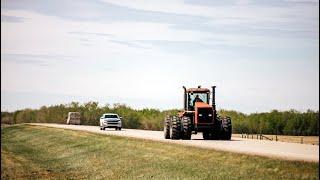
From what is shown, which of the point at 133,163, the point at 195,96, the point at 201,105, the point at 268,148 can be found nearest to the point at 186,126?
the point at 201,105

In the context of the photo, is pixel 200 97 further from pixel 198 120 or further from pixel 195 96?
pixel 198 120

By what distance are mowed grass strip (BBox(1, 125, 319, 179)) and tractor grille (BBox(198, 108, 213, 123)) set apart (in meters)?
3.88

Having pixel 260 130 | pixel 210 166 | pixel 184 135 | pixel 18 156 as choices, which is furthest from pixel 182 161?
pixel 260 130

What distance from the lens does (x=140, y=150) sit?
129ft

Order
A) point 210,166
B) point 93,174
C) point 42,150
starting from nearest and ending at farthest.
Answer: point 210,166 → point 93,174 → point 42,150

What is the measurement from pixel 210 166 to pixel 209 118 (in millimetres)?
14506

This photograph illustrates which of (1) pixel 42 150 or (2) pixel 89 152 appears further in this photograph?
(1) pixel 42 150

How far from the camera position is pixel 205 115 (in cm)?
4266

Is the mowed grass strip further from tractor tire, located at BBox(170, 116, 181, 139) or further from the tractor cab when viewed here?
the tractor cab

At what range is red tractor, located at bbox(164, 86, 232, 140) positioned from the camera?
139 feet

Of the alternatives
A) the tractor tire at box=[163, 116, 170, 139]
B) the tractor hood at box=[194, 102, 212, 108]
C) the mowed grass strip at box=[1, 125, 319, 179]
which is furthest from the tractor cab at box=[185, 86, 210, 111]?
the mowed grass strip at box=[1, 125, 319, 179]

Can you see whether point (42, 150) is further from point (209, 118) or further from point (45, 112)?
point (45, 112)

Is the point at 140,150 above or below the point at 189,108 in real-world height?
below

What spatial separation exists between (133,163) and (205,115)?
9.10 m
